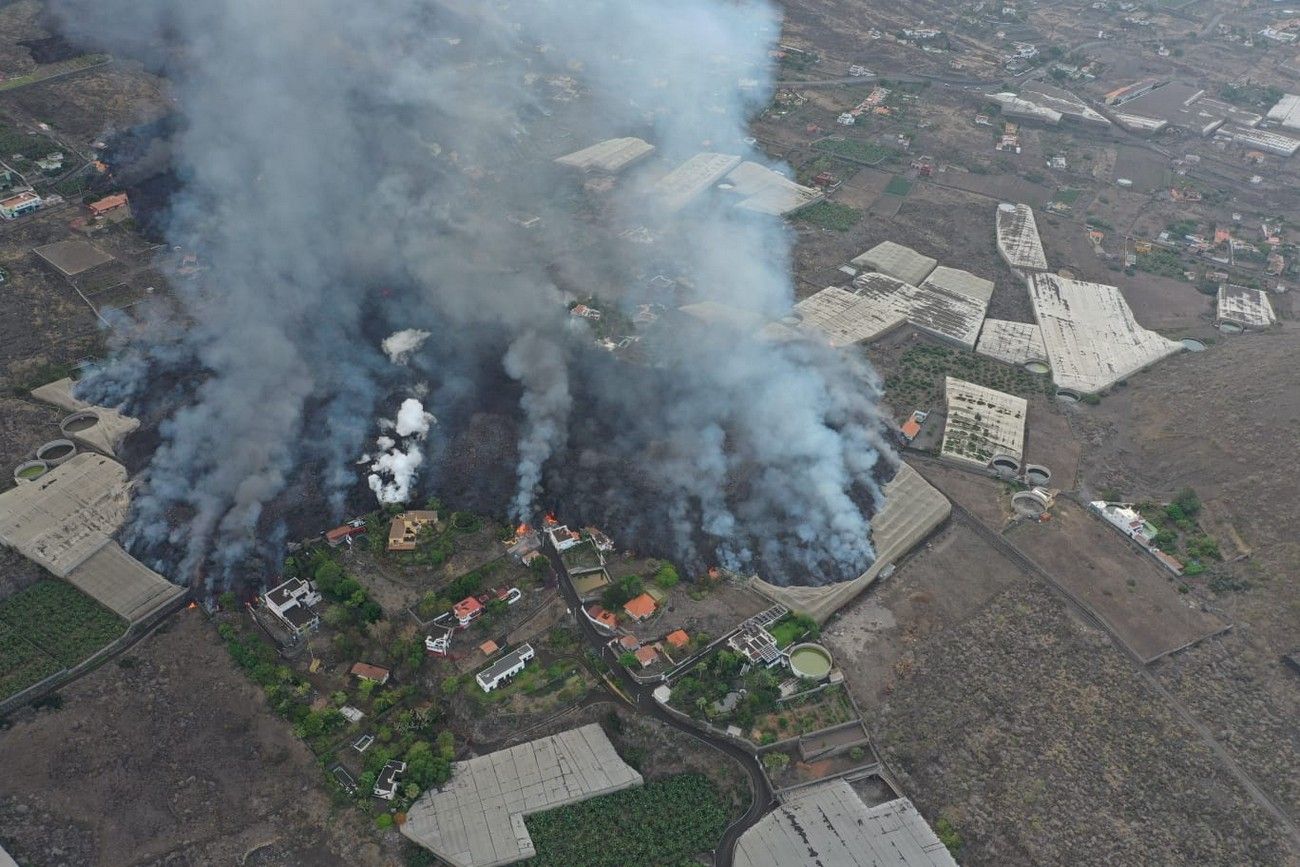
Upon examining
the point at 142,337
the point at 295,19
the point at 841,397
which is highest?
the point at 295,19

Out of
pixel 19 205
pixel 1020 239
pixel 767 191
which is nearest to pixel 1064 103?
pixel 1020 239

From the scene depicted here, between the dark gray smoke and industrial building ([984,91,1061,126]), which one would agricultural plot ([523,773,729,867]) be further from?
industrial building ([984,91,1061,126])

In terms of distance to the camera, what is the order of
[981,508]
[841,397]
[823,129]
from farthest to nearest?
[823,129] → [841,397] → [981,508]

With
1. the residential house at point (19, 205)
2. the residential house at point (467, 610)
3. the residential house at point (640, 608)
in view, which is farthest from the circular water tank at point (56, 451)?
the residential house at point (640, 608)

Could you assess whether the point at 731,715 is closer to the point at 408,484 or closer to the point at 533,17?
the point at 408,484

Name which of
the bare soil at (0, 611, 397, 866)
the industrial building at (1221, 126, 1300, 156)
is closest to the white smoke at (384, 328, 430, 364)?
the bare soil at (0, 611, 397, 866)

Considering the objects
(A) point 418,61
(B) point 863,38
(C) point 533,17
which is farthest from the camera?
(B) point 863,38

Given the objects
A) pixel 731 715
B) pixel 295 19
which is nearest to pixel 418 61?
pixel 295 19
